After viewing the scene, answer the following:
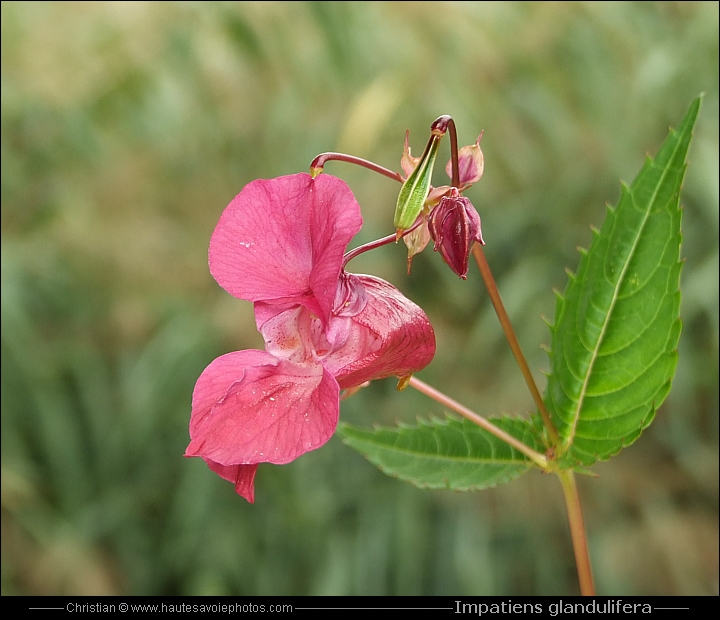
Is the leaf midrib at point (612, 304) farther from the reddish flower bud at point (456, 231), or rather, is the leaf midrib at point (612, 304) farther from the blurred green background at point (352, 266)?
the blurred green background at point (352, 266)

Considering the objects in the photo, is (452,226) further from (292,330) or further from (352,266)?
(352,266)

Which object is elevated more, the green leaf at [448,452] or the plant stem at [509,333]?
the plant stem at [509,333]

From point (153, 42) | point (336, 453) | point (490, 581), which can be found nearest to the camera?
point (490, 581)

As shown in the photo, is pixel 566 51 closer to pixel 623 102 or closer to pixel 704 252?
pixel 623 102

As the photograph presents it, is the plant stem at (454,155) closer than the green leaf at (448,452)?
Yes

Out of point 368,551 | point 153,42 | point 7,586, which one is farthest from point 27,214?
point 368,551

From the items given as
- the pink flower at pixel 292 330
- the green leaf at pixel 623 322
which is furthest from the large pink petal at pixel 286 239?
the green leaf at pixel 623 322

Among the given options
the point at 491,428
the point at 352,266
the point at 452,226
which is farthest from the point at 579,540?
the point at 352,266
